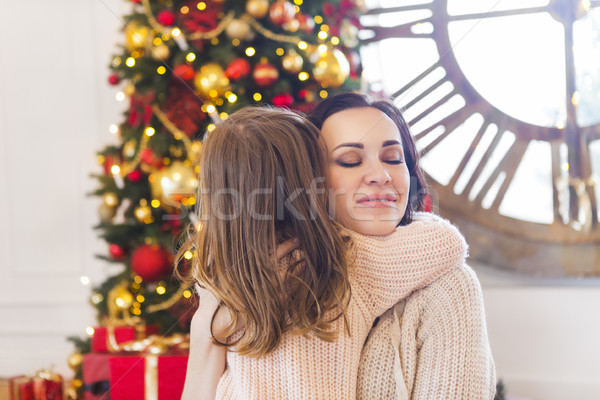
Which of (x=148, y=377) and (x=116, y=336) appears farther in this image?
(x=116, y=336)

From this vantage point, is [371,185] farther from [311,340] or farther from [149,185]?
[149,185]

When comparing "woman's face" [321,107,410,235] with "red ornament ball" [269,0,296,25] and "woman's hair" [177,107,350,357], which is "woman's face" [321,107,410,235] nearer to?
"woman's hair" [177,107,350,357]

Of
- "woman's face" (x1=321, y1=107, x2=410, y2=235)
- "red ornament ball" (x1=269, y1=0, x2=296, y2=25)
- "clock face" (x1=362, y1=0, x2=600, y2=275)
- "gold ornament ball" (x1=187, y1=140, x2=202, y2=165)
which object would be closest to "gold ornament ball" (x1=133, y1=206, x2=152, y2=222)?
"gold ornament ball" (x1=187, y1=140, x2=202, y2=165)

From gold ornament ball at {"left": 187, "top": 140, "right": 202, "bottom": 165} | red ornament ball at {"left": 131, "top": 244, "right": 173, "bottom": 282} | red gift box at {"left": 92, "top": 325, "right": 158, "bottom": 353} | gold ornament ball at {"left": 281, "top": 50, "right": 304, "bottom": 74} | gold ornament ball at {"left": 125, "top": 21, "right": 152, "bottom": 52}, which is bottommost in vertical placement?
red gift box at {"left": 92, "top": 325, "right": 158, "bottom": 353}

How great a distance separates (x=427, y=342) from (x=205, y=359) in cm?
36

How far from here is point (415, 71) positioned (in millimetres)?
2143

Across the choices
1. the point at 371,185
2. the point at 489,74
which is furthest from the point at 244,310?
the point at 489,74

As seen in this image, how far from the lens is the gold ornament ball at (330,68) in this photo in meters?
1.68

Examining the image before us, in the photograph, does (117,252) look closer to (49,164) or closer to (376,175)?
(49,164)

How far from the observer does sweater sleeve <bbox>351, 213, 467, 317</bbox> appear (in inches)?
31.8

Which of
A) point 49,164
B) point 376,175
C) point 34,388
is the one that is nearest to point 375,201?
point 376,175

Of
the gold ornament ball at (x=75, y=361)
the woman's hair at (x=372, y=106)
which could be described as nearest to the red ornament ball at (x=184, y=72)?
the woman's hair at (x=372, y=106)

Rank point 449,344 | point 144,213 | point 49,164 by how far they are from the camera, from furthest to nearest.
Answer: point 49,164
point 144,213
point 449,344

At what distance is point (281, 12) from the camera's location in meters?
1.70
